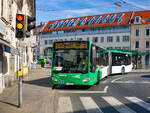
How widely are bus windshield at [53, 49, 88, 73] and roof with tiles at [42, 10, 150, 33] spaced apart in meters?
49.7

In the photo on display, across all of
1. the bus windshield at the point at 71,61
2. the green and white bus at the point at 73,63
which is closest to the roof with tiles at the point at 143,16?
the green and white bus at the point at 73,63

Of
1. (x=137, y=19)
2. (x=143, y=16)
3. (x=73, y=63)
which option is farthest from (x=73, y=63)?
(x=143, y=16)

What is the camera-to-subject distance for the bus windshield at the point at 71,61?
13789 millimetres

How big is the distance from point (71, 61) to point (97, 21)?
181 feet

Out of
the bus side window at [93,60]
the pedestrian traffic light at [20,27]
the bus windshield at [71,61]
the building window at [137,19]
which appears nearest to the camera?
the pedestrian traffic light at [20,27]

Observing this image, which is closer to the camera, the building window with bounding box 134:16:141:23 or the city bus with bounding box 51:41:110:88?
the city bus with bounding box 51:41:110:88

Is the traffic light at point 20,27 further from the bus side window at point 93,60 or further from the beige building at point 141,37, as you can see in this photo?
the beige building at point 141,37

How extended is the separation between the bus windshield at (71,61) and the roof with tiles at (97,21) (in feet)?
163

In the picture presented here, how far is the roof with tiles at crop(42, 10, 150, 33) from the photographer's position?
62.9 metres

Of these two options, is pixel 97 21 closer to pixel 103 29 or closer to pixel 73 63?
pixel 103 29

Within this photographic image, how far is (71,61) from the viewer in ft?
45.2

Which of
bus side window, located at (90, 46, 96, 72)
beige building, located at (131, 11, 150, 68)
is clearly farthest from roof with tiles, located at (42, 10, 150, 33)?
bus side window, located at (90, 46, 96, 72)

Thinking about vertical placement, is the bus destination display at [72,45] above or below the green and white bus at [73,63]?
above

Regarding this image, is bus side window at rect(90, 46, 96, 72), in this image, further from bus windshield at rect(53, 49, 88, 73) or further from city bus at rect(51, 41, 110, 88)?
bus windshield at rect(53, 49, 88, 73)
